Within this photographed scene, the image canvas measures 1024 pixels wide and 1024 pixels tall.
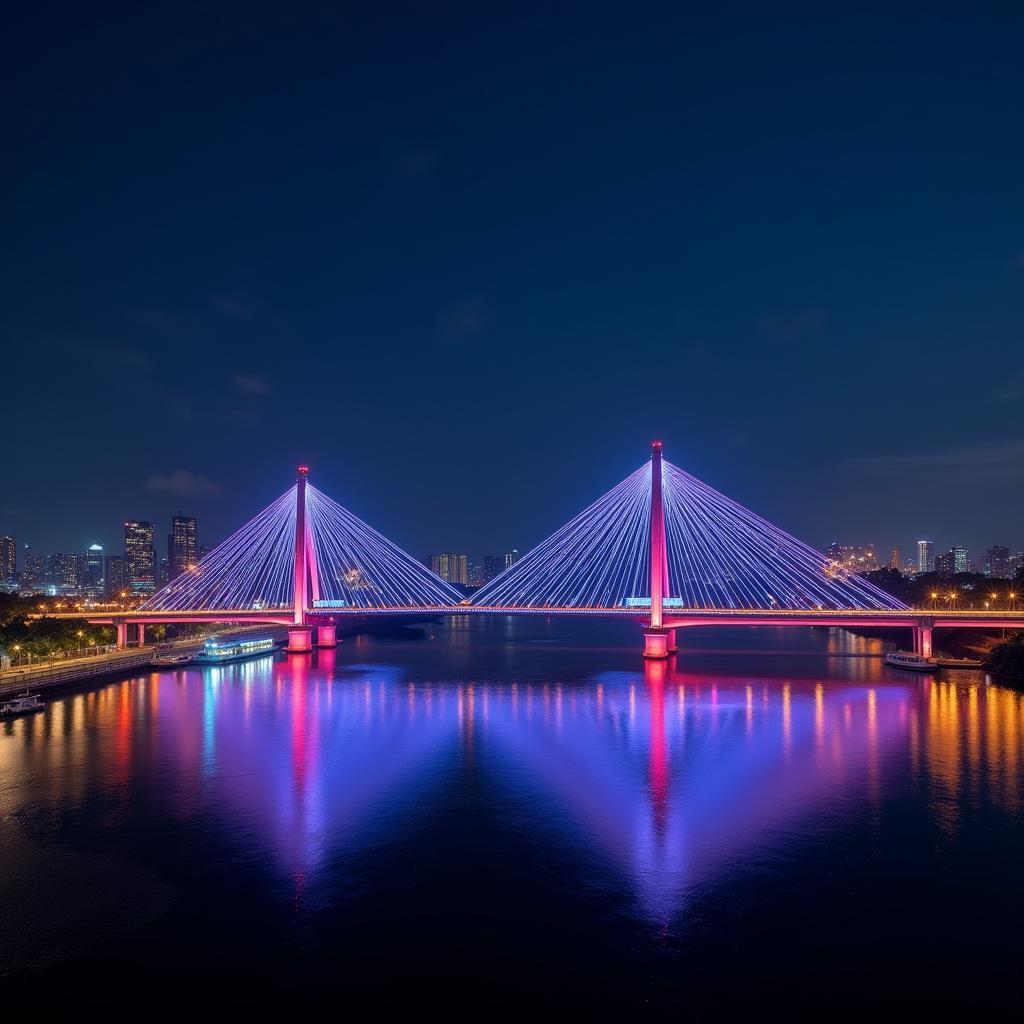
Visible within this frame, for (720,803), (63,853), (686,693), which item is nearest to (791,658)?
(686,693)

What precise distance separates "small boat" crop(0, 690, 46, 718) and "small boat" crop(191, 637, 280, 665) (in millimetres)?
15453

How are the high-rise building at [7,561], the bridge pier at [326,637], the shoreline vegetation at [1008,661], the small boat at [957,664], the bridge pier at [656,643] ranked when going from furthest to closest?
the high-rise building at [7,561] < the bridge pier at [326,637] < the bridge pier at [656,643] < the small boat at [957,664] < the shoreline vegetation at [1008,661]

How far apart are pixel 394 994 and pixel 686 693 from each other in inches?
966

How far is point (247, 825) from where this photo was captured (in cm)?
1533

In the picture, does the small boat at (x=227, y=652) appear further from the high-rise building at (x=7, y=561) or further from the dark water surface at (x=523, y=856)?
the high-rise building at (x=7, y=561)

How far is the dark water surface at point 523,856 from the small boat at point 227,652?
47.3 feet

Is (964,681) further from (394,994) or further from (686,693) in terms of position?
(394,994)

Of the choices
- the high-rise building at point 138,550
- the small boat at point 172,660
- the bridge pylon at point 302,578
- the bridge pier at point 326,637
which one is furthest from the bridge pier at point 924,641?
the high-rise building at point 138,550

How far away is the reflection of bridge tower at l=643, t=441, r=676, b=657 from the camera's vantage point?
134 feet

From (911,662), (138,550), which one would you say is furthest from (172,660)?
(138,550)

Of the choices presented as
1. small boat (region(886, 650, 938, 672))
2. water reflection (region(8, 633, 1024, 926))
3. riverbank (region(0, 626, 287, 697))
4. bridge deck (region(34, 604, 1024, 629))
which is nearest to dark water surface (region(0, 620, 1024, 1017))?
water reflection (region(8, 633, 1024, 926))

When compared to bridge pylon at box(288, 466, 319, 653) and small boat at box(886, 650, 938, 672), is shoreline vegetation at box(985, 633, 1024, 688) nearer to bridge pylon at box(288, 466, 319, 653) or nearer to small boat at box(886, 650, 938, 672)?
small boat at box(886, 650, 938, 672)

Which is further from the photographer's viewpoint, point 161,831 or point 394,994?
point 161,831

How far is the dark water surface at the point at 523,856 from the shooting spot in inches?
383
